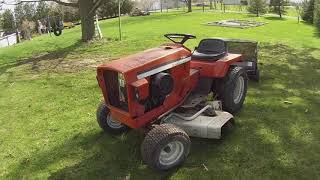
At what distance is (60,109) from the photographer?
9172 millimetres

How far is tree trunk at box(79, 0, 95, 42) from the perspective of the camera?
17.3 meters

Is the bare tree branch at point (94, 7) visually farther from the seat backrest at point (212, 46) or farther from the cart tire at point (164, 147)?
the cart tire at point (164, 147)

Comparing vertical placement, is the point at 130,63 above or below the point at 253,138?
above

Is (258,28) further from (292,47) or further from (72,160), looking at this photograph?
(72,160)

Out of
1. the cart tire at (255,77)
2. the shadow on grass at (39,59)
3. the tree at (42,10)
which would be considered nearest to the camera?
the cart tire at (255,77)

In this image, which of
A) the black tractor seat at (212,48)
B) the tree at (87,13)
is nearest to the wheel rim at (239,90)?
the black tractor seat at (212,48)

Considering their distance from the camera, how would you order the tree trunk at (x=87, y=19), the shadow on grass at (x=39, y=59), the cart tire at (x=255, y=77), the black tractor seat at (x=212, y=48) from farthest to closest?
the tree trunk at (x=87, y=19), the shadow on grass at (x=39, y=59), the cart tire at (x=255, y=77), the black tractor seat at (x=212, y=48)

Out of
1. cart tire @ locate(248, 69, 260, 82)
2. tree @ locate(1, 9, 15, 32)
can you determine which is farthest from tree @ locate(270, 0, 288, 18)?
tree @ locate(1, 9, 15, 32)

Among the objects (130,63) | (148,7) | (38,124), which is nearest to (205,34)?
(38,124)

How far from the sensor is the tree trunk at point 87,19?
17.3m

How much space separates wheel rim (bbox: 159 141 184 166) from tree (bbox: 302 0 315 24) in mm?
25723

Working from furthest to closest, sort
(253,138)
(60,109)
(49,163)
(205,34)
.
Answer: (205,34), (60,109), (253,138), (49,163)

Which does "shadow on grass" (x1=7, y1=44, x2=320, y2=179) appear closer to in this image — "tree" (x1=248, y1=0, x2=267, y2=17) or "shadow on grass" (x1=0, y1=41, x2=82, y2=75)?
"shadow on grass" (x1=0, y1=41, x2=82, y2=75)

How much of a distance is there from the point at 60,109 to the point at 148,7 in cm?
5274
